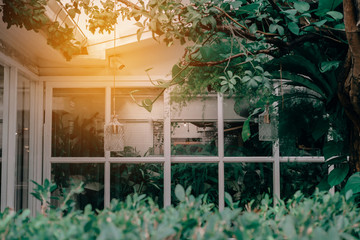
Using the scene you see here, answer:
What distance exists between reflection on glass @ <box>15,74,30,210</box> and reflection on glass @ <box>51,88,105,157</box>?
1.13ft

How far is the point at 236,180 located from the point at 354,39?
242 cm

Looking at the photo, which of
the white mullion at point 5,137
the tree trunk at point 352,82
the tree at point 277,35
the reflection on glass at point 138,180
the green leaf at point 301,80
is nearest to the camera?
the tree trunk at point 352,82

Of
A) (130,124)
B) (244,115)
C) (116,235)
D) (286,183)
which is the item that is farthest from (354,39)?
(130,124)

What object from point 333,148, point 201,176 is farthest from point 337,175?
point 201,176

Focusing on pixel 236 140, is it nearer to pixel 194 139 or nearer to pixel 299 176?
pixel 194 139

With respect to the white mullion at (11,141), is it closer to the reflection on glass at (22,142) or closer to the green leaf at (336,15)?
the reflection on glass at (22,142)

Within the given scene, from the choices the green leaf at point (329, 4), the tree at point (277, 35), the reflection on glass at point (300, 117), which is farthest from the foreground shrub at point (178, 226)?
the reflection on glass at point (300, 117)

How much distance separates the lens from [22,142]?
3621 millimetres

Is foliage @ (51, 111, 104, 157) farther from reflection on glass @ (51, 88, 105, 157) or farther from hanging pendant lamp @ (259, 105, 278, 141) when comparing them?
hanging pendant lamp @ (259, 105, 278, 141)

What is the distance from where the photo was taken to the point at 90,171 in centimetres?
398

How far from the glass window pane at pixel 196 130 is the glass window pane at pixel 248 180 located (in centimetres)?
33

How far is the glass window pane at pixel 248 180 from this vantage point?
3.87 m

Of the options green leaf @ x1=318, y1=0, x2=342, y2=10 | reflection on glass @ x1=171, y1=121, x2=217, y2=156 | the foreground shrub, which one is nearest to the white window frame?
reflection on glass @ x1=171, y1=121, x2=217, y2=156

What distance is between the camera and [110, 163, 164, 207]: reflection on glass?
3943 millimetres
